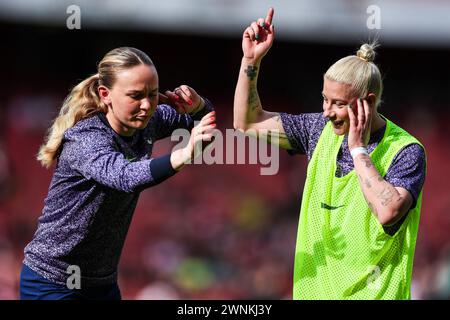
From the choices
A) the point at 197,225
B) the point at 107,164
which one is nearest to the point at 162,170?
the point at 107,164

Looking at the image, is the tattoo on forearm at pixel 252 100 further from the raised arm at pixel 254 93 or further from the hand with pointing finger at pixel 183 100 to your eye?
the hand with pointing finger at pixel 183 100

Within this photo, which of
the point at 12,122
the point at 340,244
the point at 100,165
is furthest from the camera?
the point at 12,122

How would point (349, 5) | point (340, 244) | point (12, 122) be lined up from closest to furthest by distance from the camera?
point (340, 244)
point (349, 5)
point (12, 122)

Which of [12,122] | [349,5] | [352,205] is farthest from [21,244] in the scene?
[352,205]

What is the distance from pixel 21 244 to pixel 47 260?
7417 millimetres

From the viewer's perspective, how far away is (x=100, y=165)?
4305 millimetres

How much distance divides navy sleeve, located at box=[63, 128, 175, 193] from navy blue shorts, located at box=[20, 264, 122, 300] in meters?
0.66

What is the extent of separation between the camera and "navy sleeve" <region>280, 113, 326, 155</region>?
16.0 ft

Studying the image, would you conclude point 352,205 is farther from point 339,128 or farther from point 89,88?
point 89,88

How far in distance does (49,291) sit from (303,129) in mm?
1631

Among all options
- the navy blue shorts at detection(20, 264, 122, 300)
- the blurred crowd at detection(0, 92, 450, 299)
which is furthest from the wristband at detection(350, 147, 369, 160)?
the blurred crowd at detection(0, 92, 450, 299)

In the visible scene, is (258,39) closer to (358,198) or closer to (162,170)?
(358,198)

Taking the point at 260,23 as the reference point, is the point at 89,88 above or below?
below

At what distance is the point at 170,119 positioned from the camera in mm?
5211
